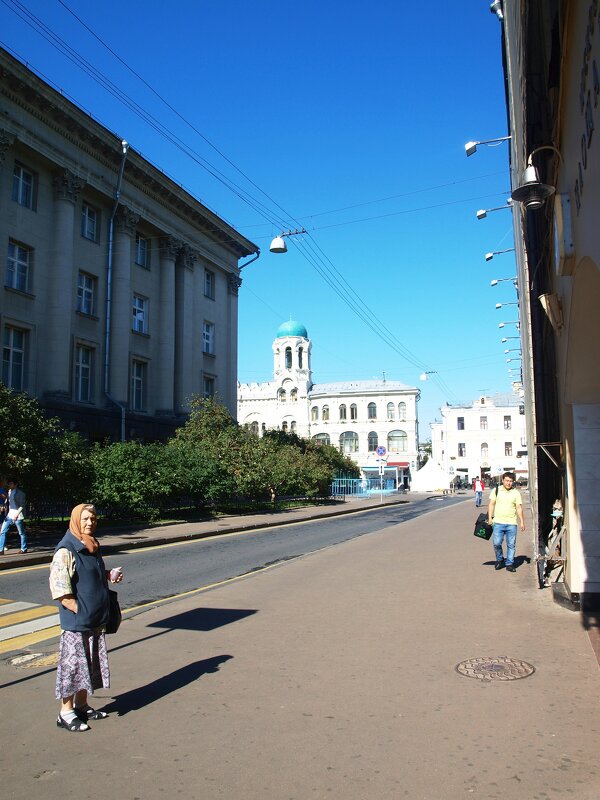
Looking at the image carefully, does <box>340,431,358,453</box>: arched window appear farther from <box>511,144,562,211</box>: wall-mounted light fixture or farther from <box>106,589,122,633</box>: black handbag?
<box>106,589,122,633</box>: black handbag

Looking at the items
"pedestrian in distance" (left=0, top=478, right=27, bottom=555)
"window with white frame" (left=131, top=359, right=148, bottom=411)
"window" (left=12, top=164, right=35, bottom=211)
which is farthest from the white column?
"pedestrian in distance" (left=0, top=478, right=27, bottom=555)

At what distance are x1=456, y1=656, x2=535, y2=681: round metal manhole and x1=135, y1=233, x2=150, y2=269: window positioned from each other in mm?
33802

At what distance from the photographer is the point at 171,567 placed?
13.9 m

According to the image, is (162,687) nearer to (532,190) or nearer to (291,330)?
(532,190)

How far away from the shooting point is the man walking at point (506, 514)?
1235 cm

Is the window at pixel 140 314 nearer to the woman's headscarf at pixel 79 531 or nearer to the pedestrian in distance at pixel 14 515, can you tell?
the pedestrian in distance at pixel 14 515

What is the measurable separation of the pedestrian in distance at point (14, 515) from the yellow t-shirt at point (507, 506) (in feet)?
33.6

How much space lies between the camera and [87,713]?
16.7ft

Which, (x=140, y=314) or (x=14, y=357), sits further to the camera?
(x=140, y=314)

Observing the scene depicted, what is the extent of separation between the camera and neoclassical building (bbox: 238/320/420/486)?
9225cm

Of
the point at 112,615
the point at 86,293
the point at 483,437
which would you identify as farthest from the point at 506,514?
the point at 483,437

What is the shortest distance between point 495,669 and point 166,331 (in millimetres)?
34057

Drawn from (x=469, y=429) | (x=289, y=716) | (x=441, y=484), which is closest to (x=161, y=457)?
(x=289, y=716)

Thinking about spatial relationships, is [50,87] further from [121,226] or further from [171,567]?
[171,567]
